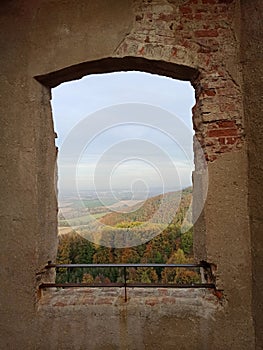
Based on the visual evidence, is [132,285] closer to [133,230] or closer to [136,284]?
[136,284]

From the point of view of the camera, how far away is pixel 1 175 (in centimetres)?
200

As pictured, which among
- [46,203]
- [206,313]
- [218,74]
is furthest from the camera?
[46,203]

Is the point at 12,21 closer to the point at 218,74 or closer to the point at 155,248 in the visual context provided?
the point at 218,74

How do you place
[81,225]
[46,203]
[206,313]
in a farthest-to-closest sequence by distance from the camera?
1. [81,225]
2. [46,203]
3. [206,313]

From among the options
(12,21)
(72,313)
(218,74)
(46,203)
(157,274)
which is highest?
(12,21)

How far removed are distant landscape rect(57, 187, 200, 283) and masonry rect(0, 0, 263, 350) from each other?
11.1 inches

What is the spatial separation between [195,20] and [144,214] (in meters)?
1.45

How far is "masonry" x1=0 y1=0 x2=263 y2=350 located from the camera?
73.3 inches

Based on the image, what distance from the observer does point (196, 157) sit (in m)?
2.13

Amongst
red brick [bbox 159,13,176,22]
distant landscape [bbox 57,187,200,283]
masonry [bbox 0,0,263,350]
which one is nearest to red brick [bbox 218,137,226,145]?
masonry [bbox 0,0,263,350]

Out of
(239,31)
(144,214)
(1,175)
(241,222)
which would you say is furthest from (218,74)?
(1,175)

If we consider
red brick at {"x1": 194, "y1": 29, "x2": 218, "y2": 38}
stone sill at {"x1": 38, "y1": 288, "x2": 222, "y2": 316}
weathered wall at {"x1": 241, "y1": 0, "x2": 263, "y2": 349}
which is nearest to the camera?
weathered wall at {"x1": 241, "y1": 0, "x2": 263, "y2": 349}

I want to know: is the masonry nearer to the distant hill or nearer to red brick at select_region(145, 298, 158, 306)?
red brick at select_region(145, 298, 158, 306)

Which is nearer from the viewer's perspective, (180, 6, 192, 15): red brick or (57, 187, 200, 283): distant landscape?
(180, 6, 192, 15): red brick
